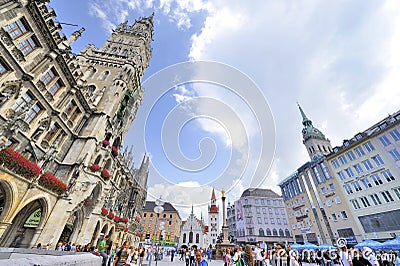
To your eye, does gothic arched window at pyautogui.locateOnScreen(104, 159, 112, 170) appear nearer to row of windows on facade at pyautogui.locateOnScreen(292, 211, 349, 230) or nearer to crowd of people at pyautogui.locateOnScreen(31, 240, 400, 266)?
crowd of people at pyautogui.locateOnScreen(31, 240, 400, 266)

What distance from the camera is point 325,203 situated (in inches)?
1592

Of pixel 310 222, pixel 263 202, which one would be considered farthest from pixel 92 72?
pixel 263 202

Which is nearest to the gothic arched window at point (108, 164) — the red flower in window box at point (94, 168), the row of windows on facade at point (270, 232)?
the red flower in window box at point (94, 168)

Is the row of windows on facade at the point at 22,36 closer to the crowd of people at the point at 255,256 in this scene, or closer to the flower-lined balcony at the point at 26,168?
the flower-lined balcony at the point at 26,168

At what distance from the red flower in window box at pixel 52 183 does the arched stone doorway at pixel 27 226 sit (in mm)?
1182

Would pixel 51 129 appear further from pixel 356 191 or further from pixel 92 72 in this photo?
pixel 356 191

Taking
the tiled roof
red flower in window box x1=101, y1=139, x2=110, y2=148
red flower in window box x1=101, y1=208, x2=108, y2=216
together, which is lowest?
red flower in window box x1=101, y1=208, x2=108, y2=216

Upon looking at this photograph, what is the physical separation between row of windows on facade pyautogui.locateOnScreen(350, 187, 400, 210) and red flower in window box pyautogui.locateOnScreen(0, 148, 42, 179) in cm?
4541

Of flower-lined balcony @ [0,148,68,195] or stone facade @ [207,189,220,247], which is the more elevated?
stone facade @ [207,189,220,247]

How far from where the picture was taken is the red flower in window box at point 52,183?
14552 millimetres

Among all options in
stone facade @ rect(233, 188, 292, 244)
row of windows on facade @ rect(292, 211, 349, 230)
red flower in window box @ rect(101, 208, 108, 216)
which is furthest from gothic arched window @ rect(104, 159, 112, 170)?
stone facade @ rect(233, 188, 292, 244)

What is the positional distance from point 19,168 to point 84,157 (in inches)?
248

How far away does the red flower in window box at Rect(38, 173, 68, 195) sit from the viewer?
14552 millimetres

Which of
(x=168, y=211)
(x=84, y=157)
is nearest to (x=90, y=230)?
(x=84, y=157)
